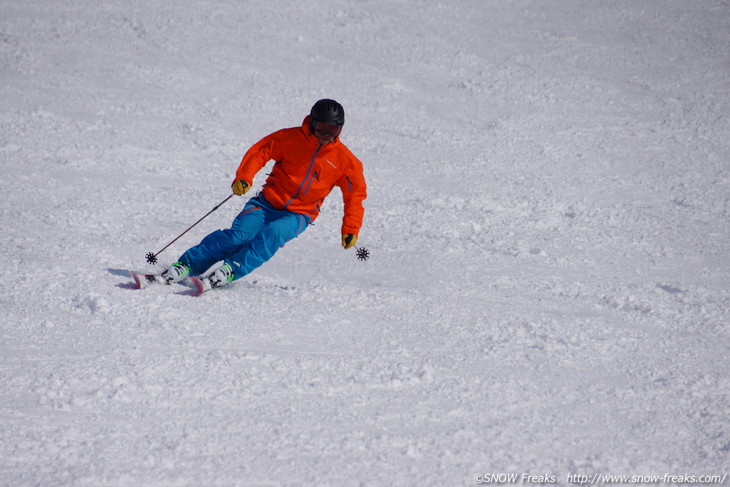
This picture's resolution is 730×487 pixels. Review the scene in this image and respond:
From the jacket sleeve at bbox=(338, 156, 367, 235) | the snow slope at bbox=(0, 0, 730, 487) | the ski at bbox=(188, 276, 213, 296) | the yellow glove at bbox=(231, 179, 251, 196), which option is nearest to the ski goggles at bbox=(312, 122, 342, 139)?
the jacket sleeve at bbox=(338, 156, 367, 235)

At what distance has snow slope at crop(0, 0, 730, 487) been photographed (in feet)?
11.2

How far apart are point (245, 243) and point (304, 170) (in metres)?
0.77

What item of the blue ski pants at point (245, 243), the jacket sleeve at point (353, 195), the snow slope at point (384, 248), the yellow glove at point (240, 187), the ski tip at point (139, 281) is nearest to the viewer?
the snow slope at point (384, 248)

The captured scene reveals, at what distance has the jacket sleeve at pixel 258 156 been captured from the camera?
5363 mm

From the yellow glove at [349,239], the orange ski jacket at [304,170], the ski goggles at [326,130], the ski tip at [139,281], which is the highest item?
the ski goggles at [326,130]

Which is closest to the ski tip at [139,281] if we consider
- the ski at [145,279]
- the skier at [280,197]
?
the ski at [145,279]

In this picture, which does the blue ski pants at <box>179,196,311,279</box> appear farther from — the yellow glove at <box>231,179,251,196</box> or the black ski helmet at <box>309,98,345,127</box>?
the black ski helmet at <box>309,98,345,127</box>

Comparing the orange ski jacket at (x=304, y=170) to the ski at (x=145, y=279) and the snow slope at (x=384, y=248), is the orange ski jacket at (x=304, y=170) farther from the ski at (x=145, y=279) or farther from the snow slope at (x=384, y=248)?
the ski at (x=145, y=279)

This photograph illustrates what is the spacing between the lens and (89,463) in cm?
310

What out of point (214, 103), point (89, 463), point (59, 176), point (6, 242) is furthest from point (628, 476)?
point (214, 103)

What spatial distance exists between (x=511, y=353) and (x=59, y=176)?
6.01 metres

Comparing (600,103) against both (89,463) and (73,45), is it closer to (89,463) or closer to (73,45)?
A: (73,45)

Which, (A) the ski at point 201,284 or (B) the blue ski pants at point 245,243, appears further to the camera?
(B) the blue ski pants at point 245,243

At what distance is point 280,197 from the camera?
5598mm
